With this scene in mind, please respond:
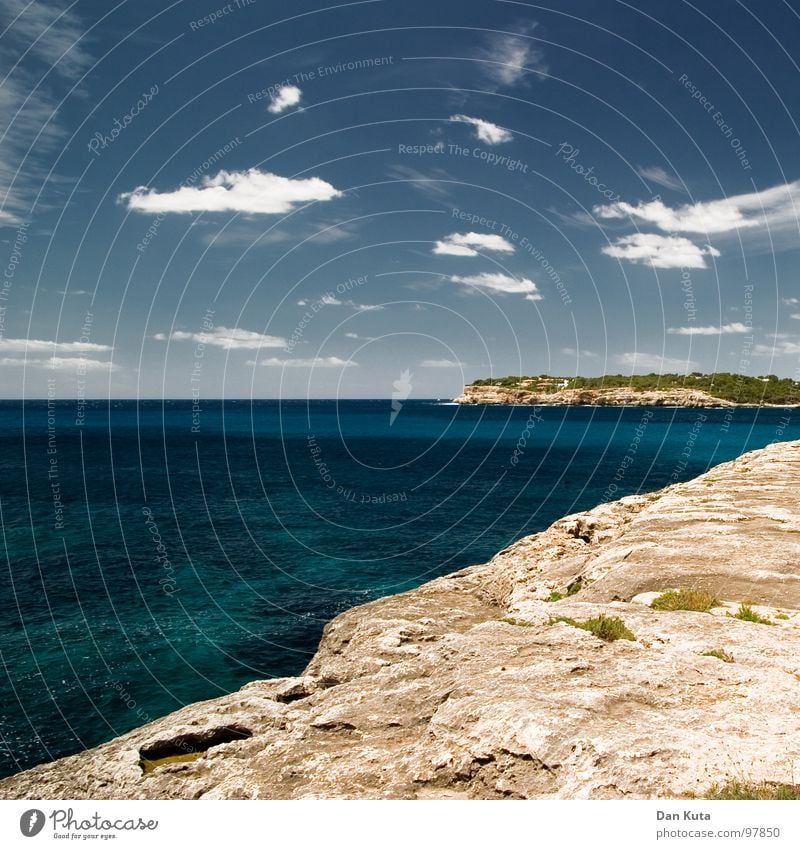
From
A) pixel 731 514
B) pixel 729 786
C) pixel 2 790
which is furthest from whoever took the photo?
pixel 731 514

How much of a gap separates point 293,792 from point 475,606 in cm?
1549

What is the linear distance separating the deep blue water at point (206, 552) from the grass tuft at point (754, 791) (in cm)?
2499

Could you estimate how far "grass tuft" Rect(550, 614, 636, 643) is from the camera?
1255 cm

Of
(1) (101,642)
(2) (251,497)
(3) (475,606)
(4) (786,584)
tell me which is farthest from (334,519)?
(4) (786,584)

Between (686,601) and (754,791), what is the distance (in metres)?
8.01

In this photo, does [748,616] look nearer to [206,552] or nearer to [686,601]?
[686,601]

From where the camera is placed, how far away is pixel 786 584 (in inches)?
593

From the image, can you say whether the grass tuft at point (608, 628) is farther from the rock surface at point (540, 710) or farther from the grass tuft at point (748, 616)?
the grass tuft at point (748, 616)

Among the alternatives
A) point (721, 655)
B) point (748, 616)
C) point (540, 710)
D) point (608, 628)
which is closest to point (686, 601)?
point (748, 616)

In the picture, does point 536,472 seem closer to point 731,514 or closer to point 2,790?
point 731,514

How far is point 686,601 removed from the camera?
14.5 meters

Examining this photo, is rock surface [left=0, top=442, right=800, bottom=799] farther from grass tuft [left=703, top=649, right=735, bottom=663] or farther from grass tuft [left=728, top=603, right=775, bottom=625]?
grass tuft [left=728, top=603, right=775, bottom=625]

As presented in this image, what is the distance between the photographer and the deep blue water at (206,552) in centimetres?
2745

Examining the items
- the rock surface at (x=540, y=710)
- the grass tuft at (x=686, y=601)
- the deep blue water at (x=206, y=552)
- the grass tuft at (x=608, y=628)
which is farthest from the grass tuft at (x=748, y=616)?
the deep blue water at (x=206, y=552)
